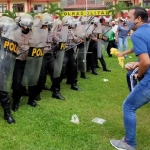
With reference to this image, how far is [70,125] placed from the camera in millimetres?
5129

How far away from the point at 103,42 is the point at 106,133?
5.52m

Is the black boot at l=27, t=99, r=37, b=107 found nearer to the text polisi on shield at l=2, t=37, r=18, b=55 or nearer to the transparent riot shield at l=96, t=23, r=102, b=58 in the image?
the text polisi on shield at l=2, t=37, r=18, b=55

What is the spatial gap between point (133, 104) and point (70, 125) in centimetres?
148

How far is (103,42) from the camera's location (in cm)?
1000

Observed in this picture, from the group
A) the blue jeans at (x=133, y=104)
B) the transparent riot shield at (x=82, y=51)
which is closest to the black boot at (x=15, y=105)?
the blue jeans at (x=133, y=104)

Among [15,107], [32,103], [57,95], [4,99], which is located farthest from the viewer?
[57,95]

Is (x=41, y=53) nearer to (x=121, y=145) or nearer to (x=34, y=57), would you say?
(x=34, y=57)

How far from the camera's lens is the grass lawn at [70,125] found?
442 cm

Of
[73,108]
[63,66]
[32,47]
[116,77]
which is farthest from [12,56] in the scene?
[116,77]

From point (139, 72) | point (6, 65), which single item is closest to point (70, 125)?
point (6, 65)

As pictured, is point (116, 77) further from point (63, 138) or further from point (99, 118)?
point (63, 138)

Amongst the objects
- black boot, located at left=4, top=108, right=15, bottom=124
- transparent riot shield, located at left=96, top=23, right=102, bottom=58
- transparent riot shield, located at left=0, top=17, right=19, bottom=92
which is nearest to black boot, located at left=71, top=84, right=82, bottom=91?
transparent riot shield, located at left=96, top=23, right=102, bottom=58

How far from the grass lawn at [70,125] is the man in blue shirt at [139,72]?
1.04 ft

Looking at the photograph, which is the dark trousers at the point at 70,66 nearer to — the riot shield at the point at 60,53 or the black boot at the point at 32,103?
the riot shield at the point at 60,53
